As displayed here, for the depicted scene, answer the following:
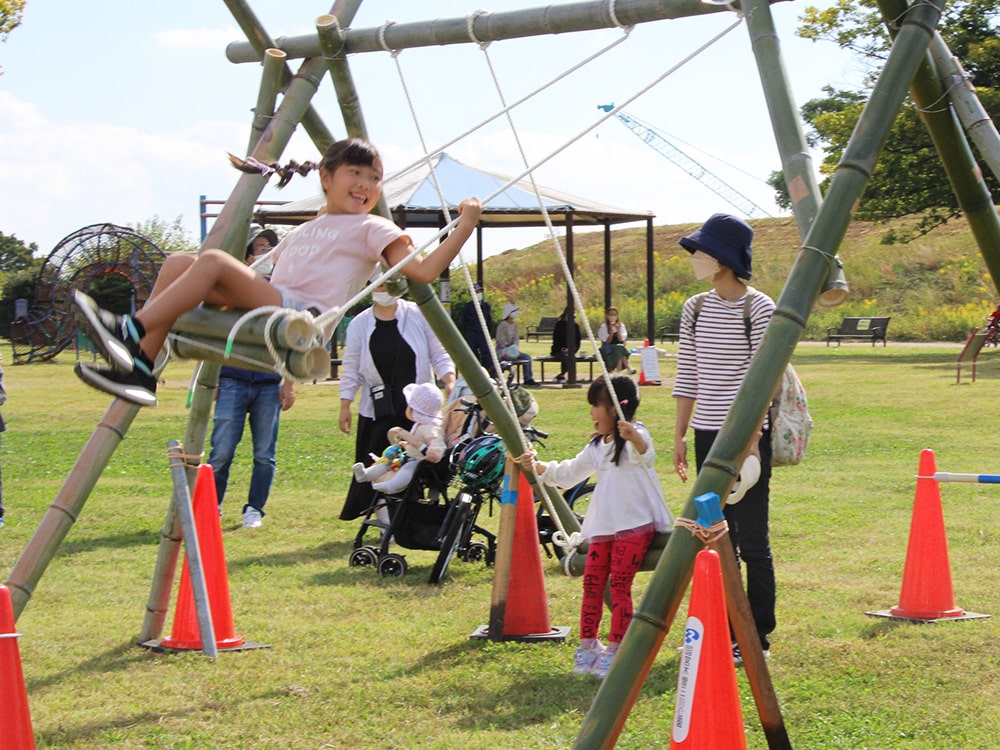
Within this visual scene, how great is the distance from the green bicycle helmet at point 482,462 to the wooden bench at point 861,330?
1243 inches

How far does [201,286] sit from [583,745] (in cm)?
215

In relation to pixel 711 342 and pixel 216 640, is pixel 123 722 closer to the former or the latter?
pixel 216 640

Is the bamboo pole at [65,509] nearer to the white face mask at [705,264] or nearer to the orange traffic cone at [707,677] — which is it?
the orange traffic cone at [707,677]

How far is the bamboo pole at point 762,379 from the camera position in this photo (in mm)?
3543

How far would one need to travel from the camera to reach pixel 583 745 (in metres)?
3.50

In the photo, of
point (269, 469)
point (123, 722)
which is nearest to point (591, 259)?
point (269, 469)

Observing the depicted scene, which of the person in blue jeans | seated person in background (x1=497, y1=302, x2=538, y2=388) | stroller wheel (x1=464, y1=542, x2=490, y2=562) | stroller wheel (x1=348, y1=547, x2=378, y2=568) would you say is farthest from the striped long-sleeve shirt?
seated person in background (x1=497, y1=302, x2=538, y2=388)

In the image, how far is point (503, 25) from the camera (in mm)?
5262

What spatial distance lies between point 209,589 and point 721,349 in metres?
2.77

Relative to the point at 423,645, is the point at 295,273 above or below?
above

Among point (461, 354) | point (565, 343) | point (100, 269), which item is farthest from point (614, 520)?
point (100, 269)

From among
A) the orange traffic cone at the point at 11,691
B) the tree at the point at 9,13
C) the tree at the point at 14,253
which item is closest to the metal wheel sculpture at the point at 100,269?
the tree at the point at 9,13

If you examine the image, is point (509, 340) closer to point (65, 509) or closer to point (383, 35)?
point (383, 35)

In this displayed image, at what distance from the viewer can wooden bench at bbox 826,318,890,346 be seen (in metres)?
37.5
